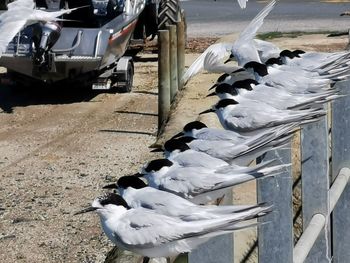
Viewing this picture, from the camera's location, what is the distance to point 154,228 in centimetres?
214

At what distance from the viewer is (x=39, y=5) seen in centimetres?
1354

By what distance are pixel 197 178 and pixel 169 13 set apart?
11.0 meters

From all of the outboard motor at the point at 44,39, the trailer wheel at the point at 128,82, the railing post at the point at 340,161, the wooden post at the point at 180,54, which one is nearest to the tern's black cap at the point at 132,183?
the railing post at the point at 340,161

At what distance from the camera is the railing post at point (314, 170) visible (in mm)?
3158

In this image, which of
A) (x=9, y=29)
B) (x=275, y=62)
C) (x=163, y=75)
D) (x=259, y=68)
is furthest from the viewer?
(x=163, y=75)

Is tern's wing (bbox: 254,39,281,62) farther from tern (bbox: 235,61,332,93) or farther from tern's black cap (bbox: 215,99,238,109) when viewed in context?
tern's black cap (bbox: 215,99,238,109)

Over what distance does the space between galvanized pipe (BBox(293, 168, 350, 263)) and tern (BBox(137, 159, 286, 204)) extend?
0.46 m

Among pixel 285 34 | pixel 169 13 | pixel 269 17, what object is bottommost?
pixel 269 17

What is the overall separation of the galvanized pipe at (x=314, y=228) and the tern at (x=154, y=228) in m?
0.58

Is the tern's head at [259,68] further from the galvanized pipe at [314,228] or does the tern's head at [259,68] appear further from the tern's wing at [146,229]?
the tern's wing at [146,229]

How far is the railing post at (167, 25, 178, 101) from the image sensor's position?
11.0m

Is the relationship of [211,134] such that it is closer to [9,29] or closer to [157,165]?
[157,165]

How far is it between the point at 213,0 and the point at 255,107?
26.8 m

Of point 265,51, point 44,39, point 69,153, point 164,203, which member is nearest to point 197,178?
point 164,203
